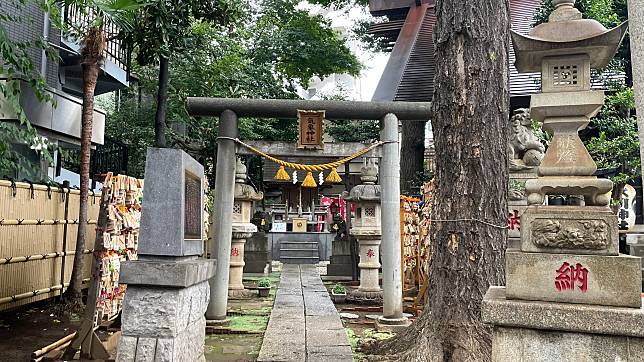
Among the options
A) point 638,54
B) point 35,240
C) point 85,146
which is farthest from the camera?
point 85,146

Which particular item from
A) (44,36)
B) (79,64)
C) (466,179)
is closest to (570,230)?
(466,179)

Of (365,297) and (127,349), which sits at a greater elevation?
(127,349)

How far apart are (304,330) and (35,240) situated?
5169mm

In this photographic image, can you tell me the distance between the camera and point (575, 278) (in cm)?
418

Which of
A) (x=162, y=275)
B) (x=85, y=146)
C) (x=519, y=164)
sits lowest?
(x=162, y=275)

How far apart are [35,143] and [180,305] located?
5.24 meters

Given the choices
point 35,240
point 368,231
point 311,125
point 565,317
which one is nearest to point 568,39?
point 565,317

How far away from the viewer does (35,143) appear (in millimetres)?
8484

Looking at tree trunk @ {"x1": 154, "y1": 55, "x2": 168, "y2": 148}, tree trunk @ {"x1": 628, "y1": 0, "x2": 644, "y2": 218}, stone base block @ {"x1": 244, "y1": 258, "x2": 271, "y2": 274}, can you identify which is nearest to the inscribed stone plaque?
tree trunk @ {"x1": 628, "y1": 0, "x2": 644, "y2": 218}

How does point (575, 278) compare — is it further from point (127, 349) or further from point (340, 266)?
point (340, 266)

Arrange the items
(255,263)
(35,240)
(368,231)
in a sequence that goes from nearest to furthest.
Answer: (35,240)
(368,231)
(255,263)

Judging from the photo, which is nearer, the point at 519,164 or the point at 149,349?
the point at 149,349

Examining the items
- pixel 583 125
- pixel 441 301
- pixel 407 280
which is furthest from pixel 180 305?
pixel 407 280

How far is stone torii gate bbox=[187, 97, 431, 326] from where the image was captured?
9.27m
